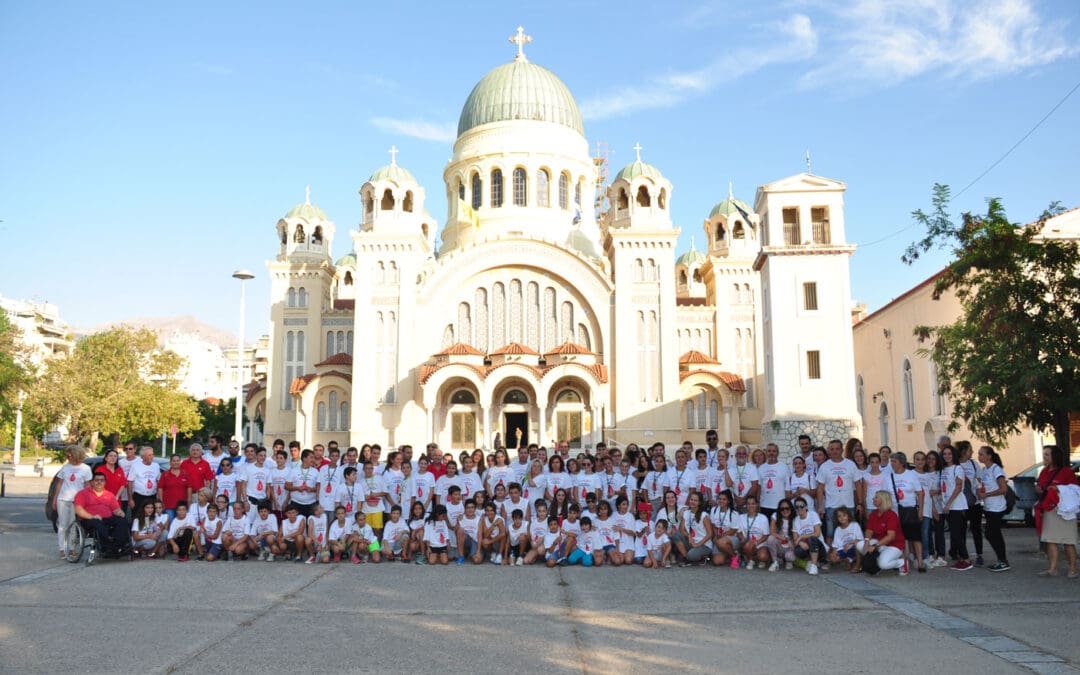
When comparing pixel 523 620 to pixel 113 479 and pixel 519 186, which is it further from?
pixel 519 186

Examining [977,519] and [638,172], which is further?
[638,172]

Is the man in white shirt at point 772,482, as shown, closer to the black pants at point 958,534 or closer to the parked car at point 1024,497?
the black pants at point 958,534

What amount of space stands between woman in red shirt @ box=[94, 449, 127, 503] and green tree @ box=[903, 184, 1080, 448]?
45.7ft

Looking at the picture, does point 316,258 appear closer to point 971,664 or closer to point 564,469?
point 564,469

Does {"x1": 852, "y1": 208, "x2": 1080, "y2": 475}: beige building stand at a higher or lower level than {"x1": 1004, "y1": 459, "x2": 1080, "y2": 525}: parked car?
higher

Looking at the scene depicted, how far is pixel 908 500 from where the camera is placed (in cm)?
1112

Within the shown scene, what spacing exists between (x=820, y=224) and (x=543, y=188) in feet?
55.9

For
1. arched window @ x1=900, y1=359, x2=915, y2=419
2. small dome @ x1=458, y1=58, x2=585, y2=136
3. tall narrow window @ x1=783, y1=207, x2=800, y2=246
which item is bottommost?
arched window @ x1=900, y1=359, x2=915, y2=419

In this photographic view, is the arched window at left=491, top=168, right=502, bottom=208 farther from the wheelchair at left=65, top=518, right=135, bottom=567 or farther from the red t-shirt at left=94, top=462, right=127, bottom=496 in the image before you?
the wheelchair at left=65, top=518, right=135, bottom=567

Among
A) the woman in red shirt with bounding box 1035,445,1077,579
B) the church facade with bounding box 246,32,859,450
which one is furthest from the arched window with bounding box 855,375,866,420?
the woman in red shirt with bounding box 1035,445,1077,579

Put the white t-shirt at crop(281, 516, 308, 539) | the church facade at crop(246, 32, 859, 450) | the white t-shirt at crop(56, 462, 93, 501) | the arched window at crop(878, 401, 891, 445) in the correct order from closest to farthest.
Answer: the white t-shirt at crop(56, 462, 93, 501) < the white t-shirt at crop(281, 516, 308, 539) < the church facade at crop(246, 32, 859, 450) < the arched window at crop(878, 401, 891, 445)

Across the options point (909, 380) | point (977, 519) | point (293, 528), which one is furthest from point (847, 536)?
point (909, 380)

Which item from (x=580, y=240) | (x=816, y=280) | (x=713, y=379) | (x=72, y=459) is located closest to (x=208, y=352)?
(x=580, y=240)

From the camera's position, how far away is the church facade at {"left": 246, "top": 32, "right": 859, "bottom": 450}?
34.1 m
